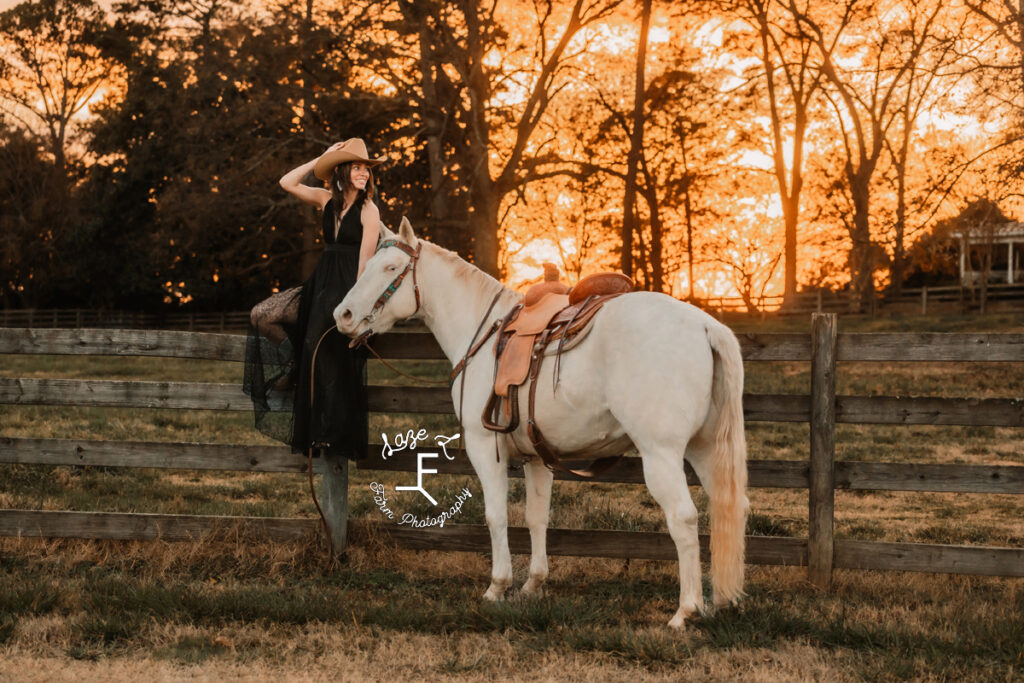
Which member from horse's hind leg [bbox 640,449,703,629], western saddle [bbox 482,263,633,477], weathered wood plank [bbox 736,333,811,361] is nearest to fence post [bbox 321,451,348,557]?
western saddle [bbox 482,263,633,477]

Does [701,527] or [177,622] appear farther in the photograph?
[701,527]

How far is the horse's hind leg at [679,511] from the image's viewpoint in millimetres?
5004

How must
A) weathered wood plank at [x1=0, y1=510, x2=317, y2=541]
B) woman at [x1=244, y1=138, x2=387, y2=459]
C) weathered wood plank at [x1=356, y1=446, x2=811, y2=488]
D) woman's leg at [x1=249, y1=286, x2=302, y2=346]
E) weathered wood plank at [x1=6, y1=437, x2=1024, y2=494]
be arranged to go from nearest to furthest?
weathered wood plank at [x1=6, y1=437, x2=1024, y2=494], weathered wood plank at [x1=356, y1=446, x2=811, y2=488], woman at [x1=244, y1=138, x2=387, y2=459], woman's leg at [x1=249, y1=286, x2=302, y2=346], weathered wood plank at [x1=0, y1=510, x2=317, y2=541]

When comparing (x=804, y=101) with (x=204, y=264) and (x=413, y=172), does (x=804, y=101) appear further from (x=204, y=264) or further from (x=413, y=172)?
(x=204, y=264)

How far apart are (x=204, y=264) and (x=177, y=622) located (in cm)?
3097

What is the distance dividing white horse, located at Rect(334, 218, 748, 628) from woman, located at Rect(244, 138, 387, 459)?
1.27 feet

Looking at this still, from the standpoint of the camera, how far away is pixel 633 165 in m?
20.7

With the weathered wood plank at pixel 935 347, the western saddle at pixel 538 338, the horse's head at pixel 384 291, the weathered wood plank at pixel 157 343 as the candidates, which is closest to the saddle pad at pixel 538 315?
the western saddle at pixel 538 338

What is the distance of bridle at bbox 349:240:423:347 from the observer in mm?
5797

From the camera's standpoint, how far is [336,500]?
6473 millimetres

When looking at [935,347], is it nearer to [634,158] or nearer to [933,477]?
[933,477]

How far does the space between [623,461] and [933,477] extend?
181 cm

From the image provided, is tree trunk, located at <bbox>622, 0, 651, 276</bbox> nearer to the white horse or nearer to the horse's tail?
the white horse

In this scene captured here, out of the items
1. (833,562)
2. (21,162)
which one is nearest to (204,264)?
(21,162)
